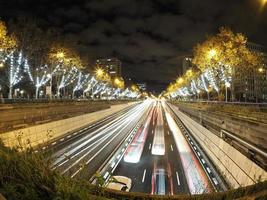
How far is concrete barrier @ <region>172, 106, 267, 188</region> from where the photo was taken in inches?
688

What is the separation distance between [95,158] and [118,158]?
2.98 m

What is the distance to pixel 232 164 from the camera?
23.0 metres

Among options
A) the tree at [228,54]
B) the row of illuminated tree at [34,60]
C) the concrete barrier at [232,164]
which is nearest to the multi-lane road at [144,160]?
the concrete barrier at [232,164]

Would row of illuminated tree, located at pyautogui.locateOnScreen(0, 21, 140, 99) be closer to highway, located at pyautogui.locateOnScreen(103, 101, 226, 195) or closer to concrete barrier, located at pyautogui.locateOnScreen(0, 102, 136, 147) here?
concrete barrier, located at pyautogui.locateOnScreen(0, 102, 136, 147)

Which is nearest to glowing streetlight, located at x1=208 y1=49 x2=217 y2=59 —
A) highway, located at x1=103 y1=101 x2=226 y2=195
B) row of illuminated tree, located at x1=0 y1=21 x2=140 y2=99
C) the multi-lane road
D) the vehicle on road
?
the multi-lane road

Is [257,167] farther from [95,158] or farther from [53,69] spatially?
[53,69]

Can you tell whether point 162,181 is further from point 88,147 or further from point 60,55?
point 60,55

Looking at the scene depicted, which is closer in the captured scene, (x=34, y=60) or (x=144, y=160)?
(x=144, y=160)

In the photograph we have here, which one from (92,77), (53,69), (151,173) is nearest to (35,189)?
(151,173)

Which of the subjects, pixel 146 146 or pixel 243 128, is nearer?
pixel 243 128

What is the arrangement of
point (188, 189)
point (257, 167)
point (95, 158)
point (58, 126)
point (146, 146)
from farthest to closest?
point (146, 146), point (58, 126), point (95, 158), point (188, 189), point (257, 167)

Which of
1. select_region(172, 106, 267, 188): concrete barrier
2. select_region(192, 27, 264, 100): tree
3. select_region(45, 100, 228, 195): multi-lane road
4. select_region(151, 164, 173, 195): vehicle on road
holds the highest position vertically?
select_region(192, 27, 264, 100): tree

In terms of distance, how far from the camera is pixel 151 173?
103 ft

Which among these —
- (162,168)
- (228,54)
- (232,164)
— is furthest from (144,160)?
(228,54)
